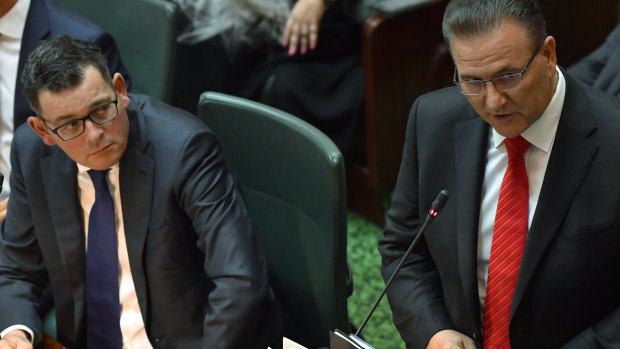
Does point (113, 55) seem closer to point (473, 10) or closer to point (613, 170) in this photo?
point (473, 10)

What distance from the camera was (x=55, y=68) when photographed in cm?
182

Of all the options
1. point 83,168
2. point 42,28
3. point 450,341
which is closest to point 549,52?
point 450,341

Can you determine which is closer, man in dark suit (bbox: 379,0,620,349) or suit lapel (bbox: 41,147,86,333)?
man in dark suit (bbox: 379,0,620,349)

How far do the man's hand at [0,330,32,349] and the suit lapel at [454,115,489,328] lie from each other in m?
0.96

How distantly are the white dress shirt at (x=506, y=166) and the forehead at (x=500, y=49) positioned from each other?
0.15 metres

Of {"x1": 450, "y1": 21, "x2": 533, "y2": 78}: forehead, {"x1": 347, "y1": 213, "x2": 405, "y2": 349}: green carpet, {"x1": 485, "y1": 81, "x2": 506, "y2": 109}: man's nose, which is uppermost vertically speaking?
{"x1": 450, "y1": 21, "x2": 533, "y2": 78}: forehead

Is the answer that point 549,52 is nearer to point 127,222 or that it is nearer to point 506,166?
point 506,166

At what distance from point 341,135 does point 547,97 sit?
5.25 feet

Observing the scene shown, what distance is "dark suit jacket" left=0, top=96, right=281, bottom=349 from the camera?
1.85 meters

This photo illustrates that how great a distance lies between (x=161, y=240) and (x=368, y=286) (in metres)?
1.14

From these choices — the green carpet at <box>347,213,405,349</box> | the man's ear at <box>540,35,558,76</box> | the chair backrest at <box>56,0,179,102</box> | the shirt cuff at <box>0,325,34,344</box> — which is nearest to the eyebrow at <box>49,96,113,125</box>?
the shirt cuff at <box>0,325,34,344</box>

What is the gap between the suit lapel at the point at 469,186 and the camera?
5.29ft

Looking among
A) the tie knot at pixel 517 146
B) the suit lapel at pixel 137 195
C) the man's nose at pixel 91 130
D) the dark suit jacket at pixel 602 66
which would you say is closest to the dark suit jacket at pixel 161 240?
the suit lapel at pixel 137 195

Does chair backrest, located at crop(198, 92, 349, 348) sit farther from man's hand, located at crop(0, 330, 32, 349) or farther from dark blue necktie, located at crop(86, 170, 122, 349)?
man's hand, located at crop(0, 330, 32, 349)
